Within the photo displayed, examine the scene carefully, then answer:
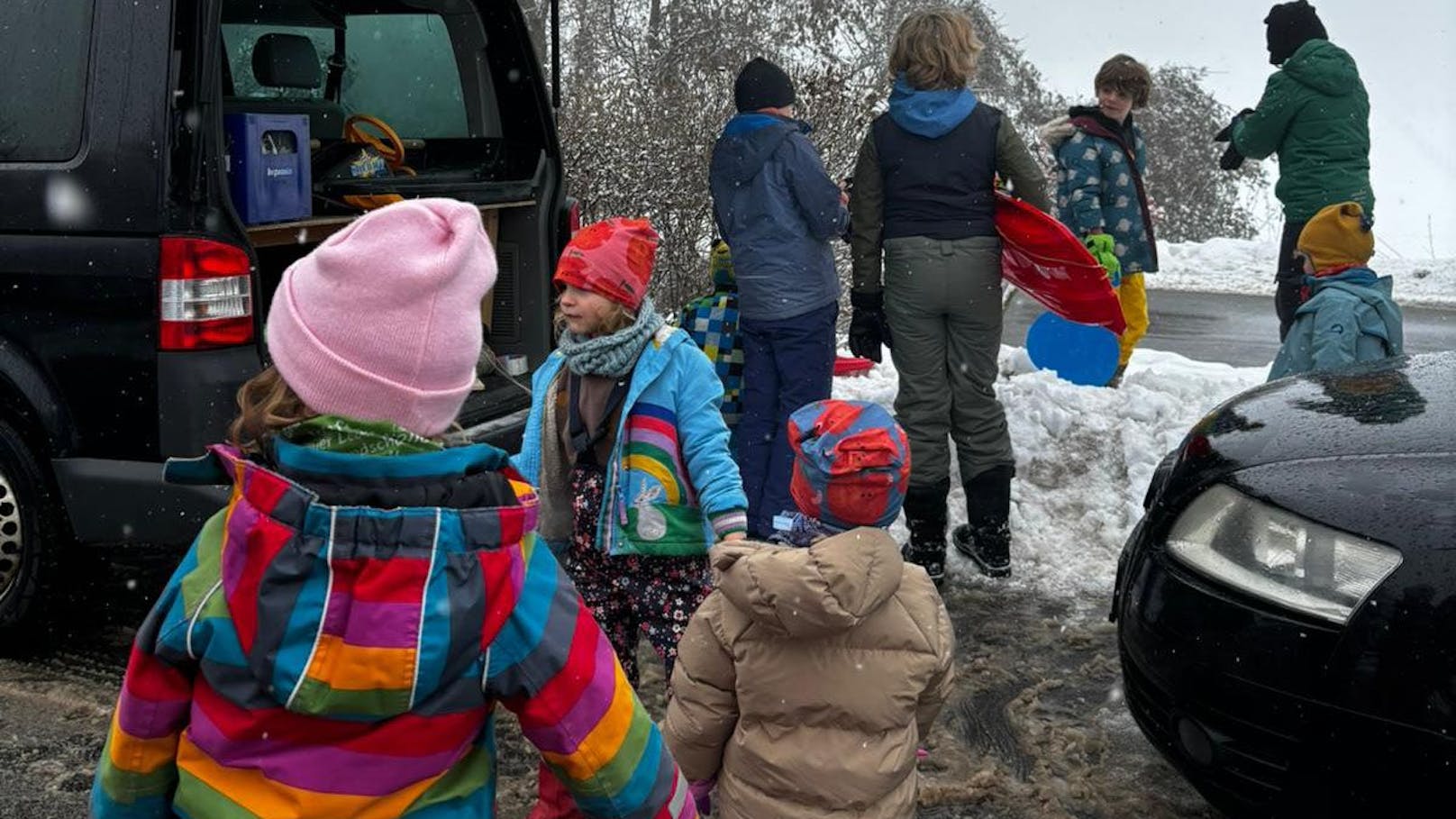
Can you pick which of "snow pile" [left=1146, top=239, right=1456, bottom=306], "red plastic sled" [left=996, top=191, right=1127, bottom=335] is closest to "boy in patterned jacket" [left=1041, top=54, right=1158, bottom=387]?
"red plastic sled" [left=996, top=191, right=1127, bottom=335]

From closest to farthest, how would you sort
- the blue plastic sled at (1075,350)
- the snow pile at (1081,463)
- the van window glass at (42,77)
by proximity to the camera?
the van window glass at (42,77)
the snow pile at (1081,463)
the blue plastic sled at (1075,350)

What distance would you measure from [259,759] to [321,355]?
470 millimetres

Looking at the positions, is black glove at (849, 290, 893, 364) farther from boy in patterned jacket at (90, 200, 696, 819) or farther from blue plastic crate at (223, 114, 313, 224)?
boy in patterned jacket at (90, 200, 696, 819)

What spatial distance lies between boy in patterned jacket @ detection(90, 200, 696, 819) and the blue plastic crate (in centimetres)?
275

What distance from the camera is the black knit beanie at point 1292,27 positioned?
6.47m

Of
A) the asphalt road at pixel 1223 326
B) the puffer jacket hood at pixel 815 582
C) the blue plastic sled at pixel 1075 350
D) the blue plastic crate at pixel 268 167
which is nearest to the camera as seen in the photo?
the puffer jacket hood at pixel 815 582

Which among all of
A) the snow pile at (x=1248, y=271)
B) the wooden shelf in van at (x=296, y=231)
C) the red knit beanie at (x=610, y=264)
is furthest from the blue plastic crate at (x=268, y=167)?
the snow pile at (x=1248, y=271)

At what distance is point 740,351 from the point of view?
557 cm

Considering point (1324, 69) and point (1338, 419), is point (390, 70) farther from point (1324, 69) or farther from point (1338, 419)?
point (1338, 419)

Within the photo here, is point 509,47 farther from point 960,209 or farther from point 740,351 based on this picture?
point 960,209

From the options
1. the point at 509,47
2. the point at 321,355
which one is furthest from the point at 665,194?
the point at 321,355

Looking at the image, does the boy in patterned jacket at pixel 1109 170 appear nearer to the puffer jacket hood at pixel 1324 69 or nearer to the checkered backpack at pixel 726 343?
the puffer jacket hood at pixel 1324 69

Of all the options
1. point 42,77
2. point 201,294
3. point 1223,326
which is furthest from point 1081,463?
point 1223,326

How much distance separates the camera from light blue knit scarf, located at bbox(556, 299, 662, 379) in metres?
3.34
